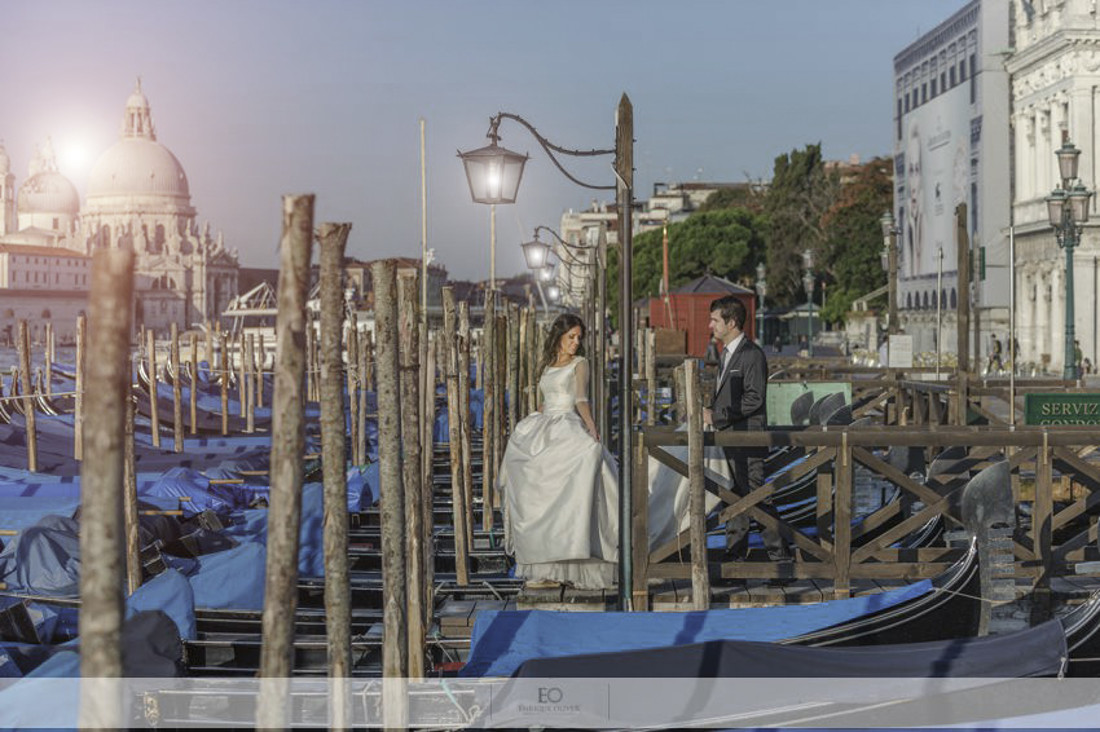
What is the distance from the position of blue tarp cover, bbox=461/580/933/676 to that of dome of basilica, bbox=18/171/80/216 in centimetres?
15031

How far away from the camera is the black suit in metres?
8.74

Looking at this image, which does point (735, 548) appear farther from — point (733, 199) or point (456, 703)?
point (733, 199)

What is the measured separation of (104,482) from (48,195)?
15390 centimetres

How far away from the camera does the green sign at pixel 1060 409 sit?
350 inches

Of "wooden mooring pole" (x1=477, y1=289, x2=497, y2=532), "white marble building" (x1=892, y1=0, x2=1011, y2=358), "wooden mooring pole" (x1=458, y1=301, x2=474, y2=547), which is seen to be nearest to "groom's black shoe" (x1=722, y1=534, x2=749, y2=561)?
"wooden mooring pole" (x1=458, y1=301, x2=474, y2=547)

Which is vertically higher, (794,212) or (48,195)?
(48,195)


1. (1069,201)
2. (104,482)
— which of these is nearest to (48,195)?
(1069,201)

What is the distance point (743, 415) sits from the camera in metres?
8.84

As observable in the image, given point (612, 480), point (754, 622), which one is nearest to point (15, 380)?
point (612, 480)

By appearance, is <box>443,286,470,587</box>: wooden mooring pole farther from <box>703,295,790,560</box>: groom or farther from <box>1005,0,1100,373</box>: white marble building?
<box>1005,0,1100,373</box>: white marble building

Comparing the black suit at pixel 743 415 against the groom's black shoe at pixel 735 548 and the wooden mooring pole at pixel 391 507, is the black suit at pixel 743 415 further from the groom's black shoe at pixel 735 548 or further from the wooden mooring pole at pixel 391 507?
the wooden mooring pole at pixel 391 507

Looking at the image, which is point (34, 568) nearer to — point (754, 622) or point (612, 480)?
A: point (612, 480)

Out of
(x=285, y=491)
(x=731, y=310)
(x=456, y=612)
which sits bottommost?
(x=456, y=612)

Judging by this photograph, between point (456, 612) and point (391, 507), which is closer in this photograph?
point (391, 507)
